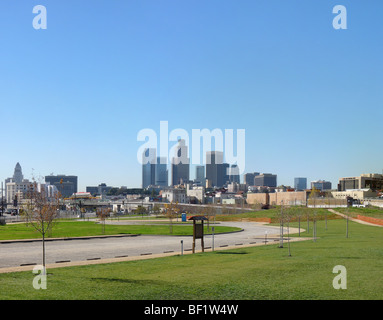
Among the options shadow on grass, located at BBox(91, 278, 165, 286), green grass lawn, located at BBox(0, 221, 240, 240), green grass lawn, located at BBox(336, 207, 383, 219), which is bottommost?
green grass lawn, located at BBox(336, 207, 383, 219)

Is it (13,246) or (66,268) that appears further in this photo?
(13,246)

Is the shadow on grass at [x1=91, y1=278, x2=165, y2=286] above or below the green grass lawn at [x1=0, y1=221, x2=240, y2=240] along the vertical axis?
above

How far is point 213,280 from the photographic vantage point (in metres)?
19.5

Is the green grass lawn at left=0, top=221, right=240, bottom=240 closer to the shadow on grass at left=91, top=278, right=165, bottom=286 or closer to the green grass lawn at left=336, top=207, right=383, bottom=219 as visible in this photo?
the shadow on grass at left=91, top=278, right=165, bottom=286

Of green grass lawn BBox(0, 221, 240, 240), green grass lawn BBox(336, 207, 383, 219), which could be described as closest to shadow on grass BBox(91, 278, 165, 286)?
green grass lawn BBox(0, 221, 240, 240)

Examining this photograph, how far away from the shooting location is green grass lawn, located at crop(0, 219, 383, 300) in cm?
1648

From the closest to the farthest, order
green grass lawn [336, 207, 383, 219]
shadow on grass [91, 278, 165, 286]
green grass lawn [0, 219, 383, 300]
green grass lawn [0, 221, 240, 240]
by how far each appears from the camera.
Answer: green grass lawn [0, 219, 383, 300] → shadow on grass [91, 278, 165, 286] → green grass lawn [0, 221, 240, 240] → green grass lawn [336, 207, 383, 219]

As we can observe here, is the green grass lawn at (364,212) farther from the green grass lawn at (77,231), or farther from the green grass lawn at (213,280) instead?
the green grass lawn at (213,280)

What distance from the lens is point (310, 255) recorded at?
28359mm

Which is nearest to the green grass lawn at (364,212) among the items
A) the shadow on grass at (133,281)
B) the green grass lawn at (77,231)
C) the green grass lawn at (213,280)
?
the green grass lawn at (77,231)

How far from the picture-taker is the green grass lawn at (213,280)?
16484 millimetres
